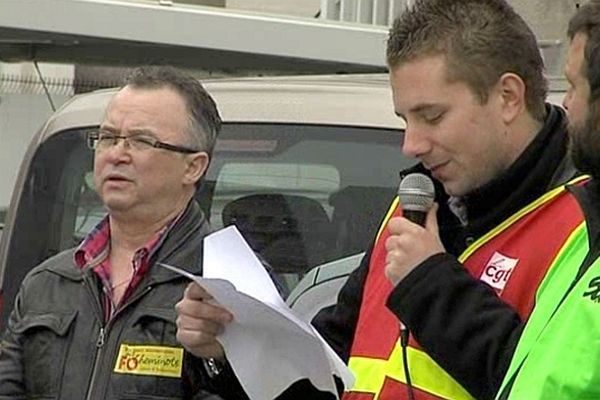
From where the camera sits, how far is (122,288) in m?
3.33

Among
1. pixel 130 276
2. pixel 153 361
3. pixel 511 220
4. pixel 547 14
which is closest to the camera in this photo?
pixel 511 220

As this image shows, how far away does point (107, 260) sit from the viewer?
3.41m

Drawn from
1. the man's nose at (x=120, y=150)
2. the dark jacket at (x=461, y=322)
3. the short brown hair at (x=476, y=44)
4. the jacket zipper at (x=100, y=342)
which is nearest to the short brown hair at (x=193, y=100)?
the man's nose at (x=120, y=150)

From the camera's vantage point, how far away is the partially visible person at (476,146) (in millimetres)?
2598

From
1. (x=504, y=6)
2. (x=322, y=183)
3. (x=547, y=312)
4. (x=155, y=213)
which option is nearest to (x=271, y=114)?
(x=322, y=183)

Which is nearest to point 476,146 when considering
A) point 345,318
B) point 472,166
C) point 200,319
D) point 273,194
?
point 472,166

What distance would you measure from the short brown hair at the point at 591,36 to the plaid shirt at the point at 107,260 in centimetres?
126

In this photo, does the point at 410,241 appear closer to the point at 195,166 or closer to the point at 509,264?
the point at 509,264

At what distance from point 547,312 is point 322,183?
1.88m

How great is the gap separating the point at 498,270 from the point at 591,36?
20.2 inches

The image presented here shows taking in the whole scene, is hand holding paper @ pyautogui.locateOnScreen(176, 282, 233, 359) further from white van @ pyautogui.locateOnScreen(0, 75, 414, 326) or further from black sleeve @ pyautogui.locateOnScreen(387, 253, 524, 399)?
white van @ pyautogui.locateOnScreen(0, 75, 414, 326)

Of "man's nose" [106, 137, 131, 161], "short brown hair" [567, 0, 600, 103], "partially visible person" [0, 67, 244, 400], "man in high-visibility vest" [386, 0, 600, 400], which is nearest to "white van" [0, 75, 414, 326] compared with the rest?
"partially visible person" [0, 67, 244, 400]

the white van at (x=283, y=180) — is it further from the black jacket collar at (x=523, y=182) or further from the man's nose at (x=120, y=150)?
the black jacket collar at (x=523, y=182)

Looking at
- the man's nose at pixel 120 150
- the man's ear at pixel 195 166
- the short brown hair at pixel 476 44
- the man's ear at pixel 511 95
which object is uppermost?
the short brown hair at pixel 476 44
